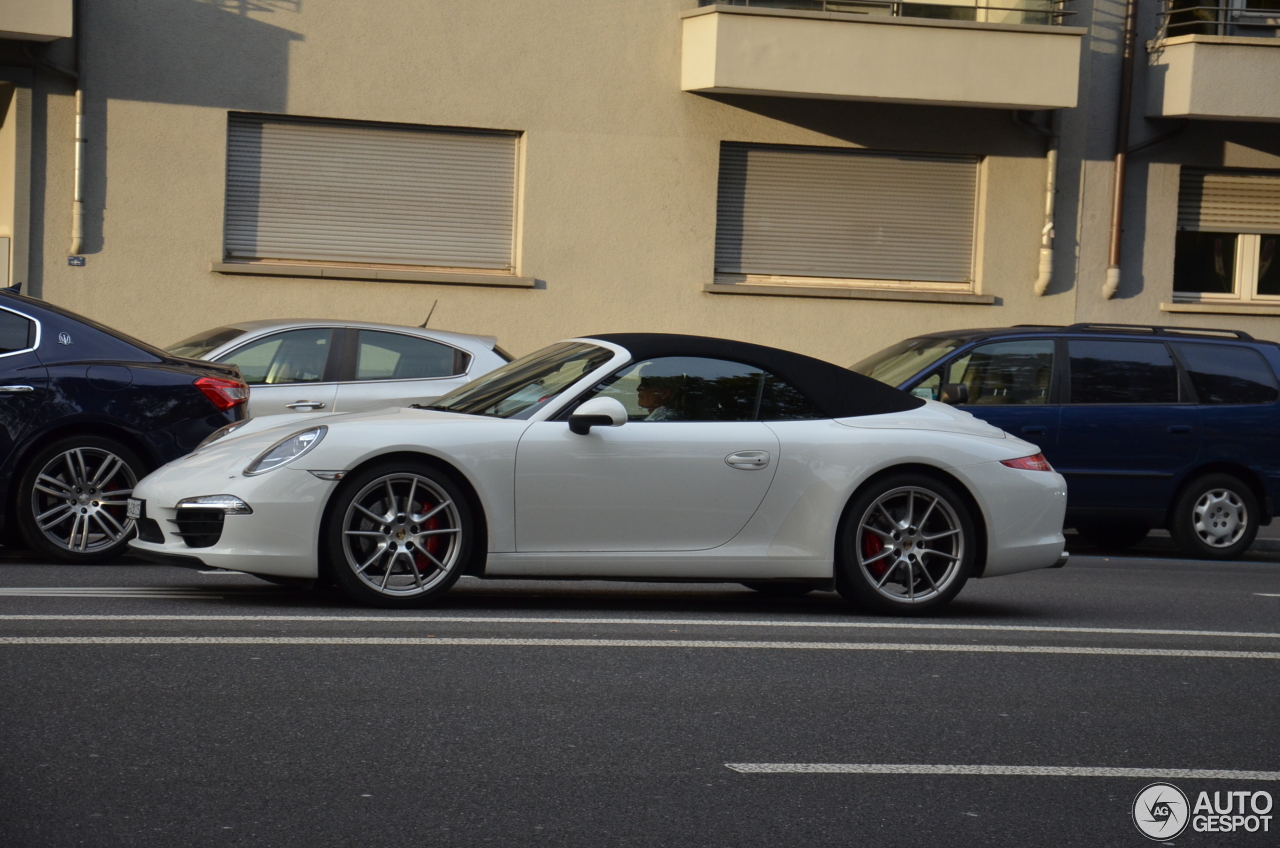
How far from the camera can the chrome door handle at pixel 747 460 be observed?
7508mm

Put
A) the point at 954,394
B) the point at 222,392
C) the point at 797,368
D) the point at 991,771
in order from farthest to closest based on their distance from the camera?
the point at 954,394 < the point at 222,392 < the point at 797,368 < the point at 991,771

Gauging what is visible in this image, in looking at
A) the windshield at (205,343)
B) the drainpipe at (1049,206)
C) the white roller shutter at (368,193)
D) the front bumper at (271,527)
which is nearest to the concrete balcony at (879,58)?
the drainpipe at (1049,206)

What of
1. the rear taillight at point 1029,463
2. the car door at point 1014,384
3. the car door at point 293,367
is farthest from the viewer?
the car door at point 1014,384

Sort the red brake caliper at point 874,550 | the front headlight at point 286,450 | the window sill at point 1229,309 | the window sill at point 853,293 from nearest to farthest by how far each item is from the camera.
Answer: the front headlight at point 286,450 → the red brake caliper at point 874,550 → the window sill at point 853,293 → the window sill at point 1229,309

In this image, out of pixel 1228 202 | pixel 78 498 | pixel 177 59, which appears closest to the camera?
pixel 78 498

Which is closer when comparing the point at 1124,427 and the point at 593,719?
the point at 593,719

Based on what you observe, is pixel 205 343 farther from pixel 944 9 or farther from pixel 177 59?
pixel 944 9

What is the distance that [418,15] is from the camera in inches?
662

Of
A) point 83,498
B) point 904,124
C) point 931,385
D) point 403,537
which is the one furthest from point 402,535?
point 904,124

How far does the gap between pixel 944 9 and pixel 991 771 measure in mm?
14172

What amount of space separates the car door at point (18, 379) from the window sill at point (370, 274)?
7.59 metres

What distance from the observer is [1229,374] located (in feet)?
40.5

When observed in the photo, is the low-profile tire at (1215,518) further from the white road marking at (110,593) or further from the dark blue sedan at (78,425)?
the white road marking at (110,593)

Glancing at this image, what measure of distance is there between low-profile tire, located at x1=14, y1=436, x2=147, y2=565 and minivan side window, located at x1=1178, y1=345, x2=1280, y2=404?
774cm
